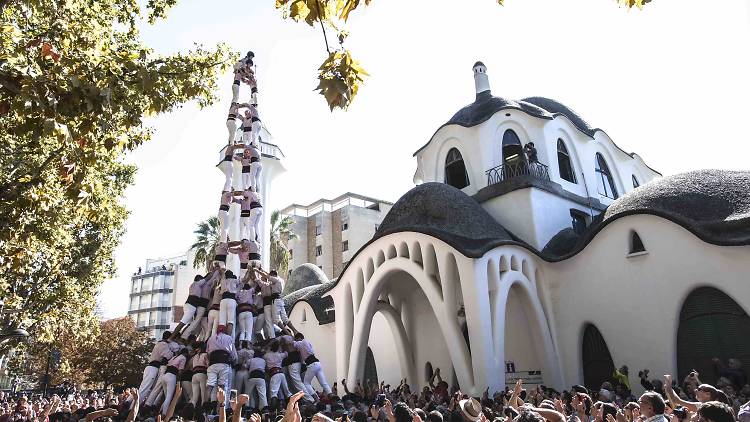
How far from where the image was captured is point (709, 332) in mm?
13391

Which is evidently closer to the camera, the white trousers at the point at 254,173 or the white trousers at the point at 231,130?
the white trousers at the point at 254,173

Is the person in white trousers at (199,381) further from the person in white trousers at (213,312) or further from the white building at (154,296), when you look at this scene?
the white building at (154,296)

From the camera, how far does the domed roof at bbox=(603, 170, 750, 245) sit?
1320cm

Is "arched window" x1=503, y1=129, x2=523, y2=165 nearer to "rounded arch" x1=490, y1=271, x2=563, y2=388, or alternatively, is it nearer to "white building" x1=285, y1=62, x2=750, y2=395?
"white building" x1=285, y1=62, x2=750, y2=395

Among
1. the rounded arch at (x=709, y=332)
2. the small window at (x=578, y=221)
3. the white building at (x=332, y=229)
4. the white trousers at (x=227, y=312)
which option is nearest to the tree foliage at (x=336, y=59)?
the white trousers at (x=227, y=312)

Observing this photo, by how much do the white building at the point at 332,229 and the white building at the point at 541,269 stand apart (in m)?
22.4

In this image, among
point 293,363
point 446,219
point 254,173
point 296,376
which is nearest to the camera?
point 296,376

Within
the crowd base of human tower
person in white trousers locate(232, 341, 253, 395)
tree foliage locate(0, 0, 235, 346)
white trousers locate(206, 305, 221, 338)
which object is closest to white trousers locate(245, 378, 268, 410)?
the crowd base of human tower

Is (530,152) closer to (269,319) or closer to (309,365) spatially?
(269,319)

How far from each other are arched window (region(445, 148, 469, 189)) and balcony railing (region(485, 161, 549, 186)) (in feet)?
5.66

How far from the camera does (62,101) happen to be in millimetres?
5414

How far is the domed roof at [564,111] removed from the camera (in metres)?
22.7

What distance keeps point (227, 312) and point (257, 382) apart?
6.00 ft

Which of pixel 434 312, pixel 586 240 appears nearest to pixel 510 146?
pixel 586 240
